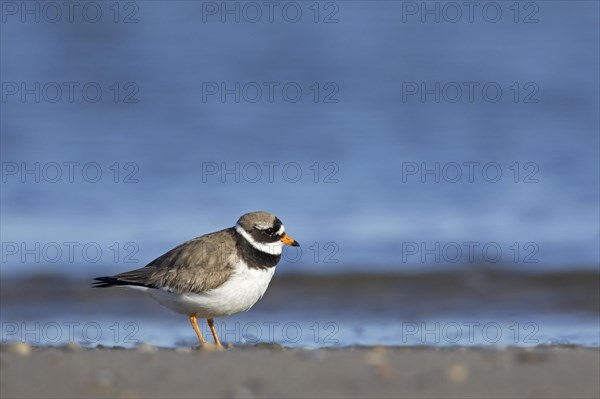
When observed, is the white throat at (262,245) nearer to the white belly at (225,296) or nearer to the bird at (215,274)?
the bird at (215,274)

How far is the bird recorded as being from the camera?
966 centimetres

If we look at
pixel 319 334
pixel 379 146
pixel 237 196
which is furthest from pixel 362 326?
pixel 379 146

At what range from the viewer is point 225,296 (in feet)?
31.6

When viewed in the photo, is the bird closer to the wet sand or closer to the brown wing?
the brown wing

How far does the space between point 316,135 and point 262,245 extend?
947cm

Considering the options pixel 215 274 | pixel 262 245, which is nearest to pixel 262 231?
pixel 262 245

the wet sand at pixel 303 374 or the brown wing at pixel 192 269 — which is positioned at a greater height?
the brown wing at pixel 192 269

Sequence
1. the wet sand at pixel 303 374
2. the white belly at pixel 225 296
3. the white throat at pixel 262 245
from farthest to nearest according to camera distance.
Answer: the white throat at pixel 262 245 → the white belly at pixel 225 296 → the wet sand at pixel 303 374

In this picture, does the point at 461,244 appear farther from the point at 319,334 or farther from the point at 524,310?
the point at 319,334

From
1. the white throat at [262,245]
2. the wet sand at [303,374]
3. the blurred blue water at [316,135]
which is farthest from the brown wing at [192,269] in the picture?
the blurred blue water at [316,135]

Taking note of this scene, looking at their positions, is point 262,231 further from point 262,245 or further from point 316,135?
point 316,135

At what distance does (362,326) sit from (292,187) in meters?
5.57

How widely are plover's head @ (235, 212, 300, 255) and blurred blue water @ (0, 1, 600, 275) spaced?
3631 mm

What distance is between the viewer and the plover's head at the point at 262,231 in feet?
33.1
